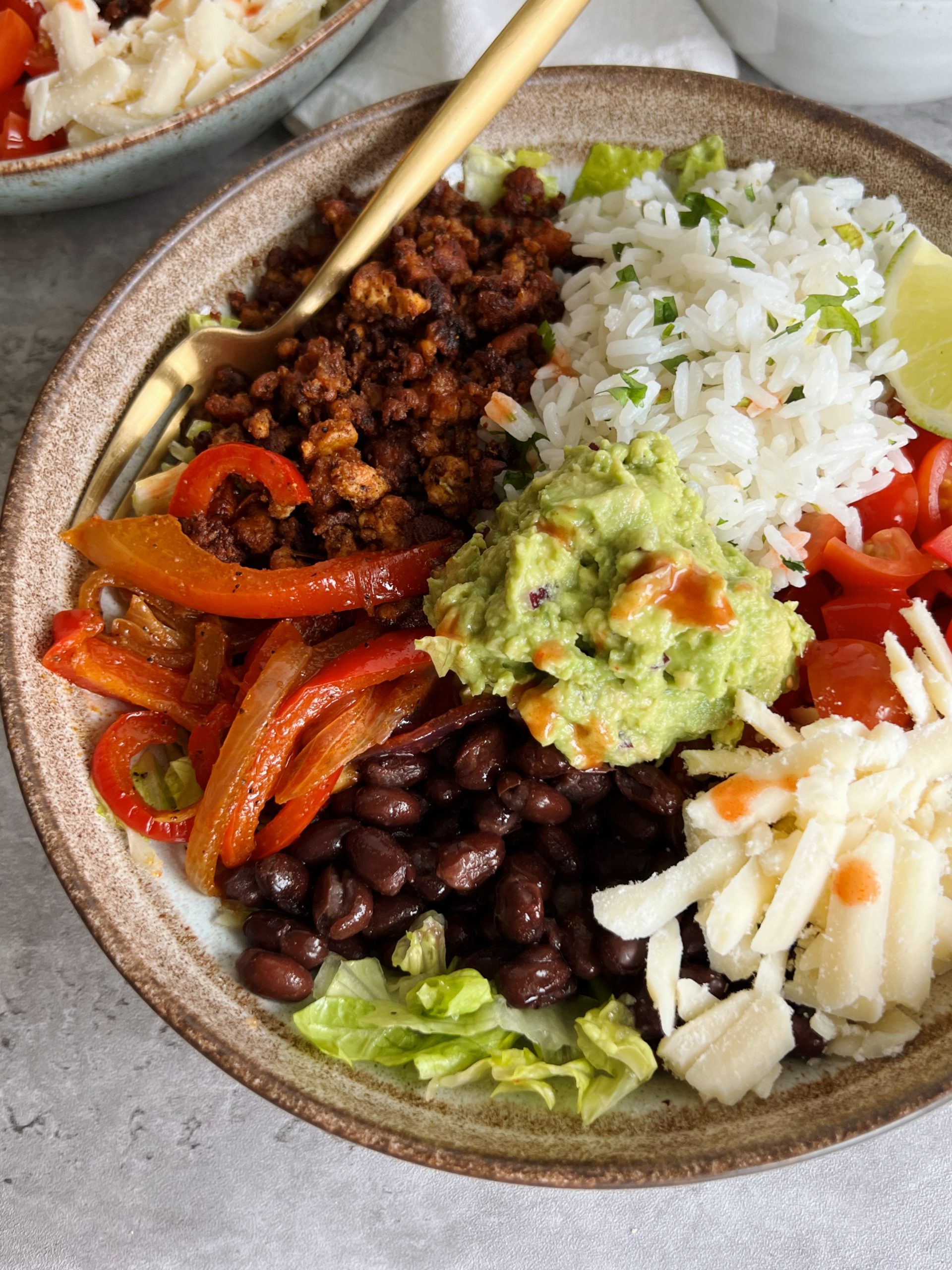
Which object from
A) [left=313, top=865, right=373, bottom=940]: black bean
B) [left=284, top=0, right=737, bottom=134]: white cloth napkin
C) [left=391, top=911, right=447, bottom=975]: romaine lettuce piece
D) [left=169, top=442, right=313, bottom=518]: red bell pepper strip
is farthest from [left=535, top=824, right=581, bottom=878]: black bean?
[left=284, top=0, right=737, bottom=134]: white cloth napkin

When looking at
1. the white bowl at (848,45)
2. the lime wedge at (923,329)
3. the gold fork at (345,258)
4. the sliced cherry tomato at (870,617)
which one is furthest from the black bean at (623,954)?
the white bowl at (848,45)

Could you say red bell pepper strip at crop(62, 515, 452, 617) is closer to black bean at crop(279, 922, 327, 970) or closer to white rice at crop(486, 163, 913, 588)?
white rice at crop(486, 163, 913, 588)

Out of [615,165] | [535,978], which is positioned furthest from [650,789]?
[615,165]

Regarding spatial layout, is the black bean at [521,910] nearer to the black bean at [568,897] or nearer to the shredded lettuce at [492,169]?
the black bean at [568,897]

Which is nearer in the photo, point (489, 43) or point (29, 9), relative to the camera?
point (29, 9)

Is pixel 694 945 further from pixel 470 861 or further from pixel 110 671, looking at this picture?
pixel 110 671

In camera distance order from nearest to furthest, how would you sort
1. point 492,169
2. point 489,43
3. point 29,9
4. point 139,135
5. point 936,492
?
point 936,492
point 139,135
point 492,169
point 29,9
point 489,43
